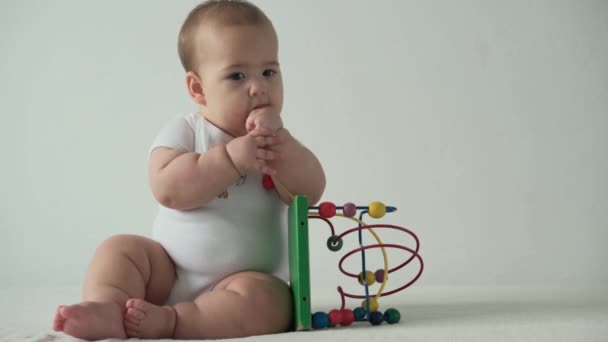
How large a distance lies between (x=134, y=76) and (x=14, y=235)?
628 mm

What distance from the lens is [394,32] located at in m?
2.19

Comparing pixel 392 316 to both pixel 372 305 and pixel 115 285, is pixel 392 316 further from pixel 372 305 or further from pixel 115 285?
pixel 115 285

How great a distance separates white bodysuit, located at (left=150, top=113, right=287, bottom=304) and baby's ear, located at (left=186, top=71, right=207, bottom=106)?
0.20ft

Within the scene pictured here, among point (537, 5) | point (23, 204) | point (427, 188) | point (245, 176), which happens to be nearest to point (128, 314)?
point (245, 176)

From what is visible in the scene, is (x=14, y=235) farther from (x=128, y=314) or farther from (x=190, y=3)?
(x=128, y=314)

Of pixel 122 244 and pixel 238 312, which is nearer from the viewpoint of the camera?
pixel 238 312

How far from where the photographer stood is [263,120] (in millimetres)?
1019

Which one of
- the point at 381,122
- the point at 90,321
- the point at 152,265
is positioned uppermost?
the point at 381,122

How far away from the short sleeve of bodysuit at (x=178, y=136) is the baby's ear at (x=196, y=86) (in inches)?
1.5

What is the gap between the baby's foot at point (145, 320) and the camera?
0.88 m

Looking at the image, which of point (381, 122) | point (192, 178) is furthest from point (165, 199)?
point (381, 122)

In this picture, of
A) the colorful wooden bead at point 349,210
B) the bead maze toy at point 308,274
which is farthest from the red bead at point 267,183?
the colorful wooden bead at point 349,210

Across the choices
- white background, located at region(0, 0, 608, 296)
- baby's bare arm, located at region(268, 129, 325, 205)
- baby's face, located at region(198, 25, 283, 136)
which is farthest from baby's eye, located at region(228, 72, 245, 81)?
white background, located at region(0, 0, 608, 296)

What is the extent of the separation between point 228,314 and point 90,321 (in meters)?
0.17
